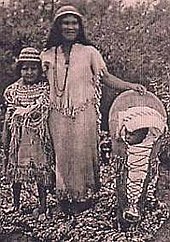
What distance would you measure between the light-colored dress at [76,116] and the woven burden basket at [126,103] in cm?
4

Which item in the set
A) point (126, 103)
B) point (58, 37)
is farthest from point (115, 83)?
point (58, 37)

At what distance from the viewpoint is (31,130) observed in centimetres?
255

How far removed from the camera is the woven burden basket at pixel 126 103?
2547mm

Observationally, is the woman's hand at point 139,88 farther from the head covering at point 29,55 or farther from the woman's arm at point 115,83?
the head covering at point 29,55

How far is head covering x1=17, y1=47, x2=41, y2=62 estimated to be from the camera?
8.39ft

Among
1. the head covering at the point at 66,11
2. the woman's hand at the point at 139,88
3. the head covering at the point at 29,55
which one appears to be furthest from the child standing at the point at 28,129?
the woman's hand at the point at 139,88

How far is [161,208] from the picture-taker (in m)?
2.56

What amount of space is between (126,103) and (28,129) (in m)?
0.25

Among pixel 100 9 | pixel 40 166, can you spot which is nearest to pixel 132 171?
pixel 40 166

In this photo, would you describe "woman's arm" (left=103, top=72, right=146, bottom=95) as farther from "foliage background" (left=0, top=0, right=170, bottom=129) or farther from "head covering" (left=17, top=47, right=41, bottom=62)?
"head covering" (left=17, top=47, right=41, bottom=62)

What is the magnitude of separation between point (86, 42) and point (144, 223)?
461 mm

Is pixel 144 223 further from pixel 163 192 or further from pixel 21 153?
pixel 21 153

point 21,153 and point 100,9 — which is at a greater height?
point 100,9

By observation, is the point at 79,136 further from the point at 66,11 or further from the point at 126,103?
the point at 66,11
